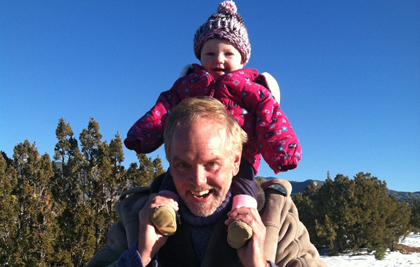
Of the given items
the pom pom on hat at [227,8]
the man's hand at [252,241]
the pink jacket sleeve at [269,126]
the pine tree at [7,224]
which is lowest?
the man's hand at [252,241]

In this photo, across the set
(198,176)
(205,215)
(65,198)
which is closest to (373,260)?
(65,198)

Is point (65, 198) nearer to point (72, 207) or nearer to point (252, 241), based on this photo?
point (72, 207)

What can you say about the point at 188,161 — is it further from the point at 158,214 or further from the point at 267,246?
the point at 267,246

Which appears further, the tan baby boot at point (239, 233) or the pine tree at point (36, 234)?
the pine tree at point (36, 234)

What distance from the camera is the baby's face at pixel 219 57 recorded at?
2.84 meters

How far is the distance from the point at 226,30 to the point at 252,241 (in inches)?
67.7

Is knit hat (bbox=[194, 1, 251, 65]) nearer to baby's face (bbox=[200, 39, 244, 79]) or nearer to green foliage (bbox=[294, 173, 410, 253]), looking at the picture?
baby's face (bbox=[200, 39, 244, 79])

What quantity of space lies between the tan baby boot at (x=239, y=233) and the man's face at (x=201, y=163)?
10.6 inches

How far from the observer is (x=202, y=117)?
7.09ft

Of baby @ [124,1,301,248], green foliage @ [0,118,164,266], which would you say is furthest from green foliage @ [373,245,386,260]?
baby @ [124,1,301,248]

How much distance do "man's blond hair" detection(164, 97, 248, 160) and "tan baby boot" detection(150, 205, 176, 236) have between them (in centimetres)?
40

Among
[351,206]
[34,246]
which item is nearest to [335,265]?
[351,206]

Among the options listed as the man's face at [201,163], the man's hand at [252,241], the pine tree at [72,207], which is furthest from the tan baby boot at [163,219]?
the pine tree at [72,207]

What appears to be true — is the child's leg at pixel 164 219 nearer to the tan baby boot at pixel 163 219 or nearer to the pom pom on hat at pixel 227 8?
the tan baby boot at pixel 163 219
